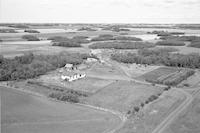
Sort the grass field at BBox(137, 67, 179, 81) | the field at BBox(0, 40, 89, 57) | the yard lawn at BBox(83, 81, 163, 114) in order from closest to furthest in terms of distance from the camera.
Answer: the yard lawn at BBox(83, 81, 163, 114) < the grass field at BBox(137, 67, 179, 81) < the field at BBox(0, 40, 89, 57)

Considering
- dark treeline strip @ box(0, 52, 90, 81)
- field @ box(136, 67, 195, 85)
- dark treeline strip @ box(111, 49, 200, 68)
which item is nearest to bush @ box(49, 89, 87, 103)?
dark treeline strip @ box(0, 52, 90, 81)

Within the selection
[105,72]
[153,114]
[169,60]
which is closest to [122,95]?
[153,114]

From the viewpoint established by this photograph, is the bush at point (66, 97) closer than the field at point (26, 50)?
Yes

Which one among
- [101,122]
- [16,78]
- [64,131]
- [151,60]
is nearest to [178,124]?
[101,122]

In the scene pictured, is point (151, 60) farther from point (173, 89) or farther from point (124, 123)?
point (124, 123)

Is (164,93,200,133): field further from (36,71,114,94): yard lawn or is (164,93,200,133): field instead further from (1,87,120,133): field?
(36,71,114,94): yard lawn

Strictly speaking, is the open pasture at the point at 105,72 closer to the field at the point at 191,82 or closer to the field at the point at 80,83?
the field at the point at 80,83

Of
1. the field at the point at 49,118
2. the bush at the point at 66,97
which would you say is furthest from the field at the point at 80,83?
the field at the point at 49,118
